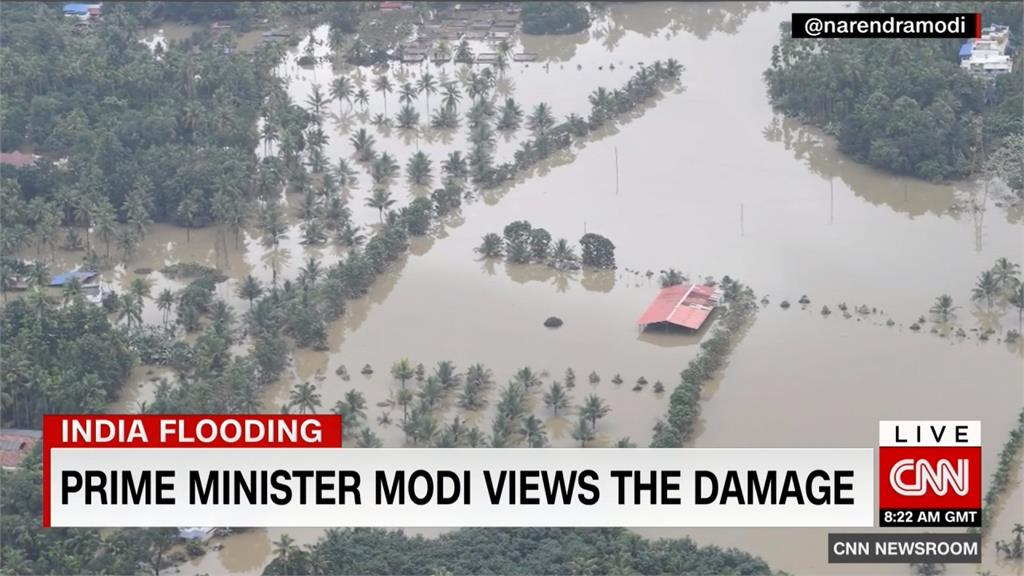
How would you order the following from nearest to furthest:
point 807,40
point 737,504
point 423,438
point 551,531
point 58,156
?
point 737,504
point 551,531
point 423,438
point 58,156
point 807,40

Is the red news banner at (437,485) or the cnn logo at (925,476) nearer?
the red news banner at (437,485)

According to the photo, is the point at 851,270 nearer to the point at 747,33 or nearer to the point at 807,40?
the point at 807,40

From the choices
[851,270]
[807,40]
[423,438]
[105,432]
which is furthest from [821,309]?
[105,432]

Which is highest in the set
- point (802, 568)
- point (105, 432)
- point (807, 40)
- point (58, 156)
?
point (807, 40)

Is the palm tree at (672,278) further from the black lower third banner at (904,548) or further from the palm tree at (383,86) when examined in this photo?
the palm tree at (383,86)

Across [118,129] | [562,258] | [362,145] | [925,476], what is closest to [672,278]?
[562,258]

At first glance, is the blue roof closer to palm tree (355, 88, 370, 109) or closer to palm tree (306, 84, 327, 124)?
palm tree (306, 84, 327, 124)
